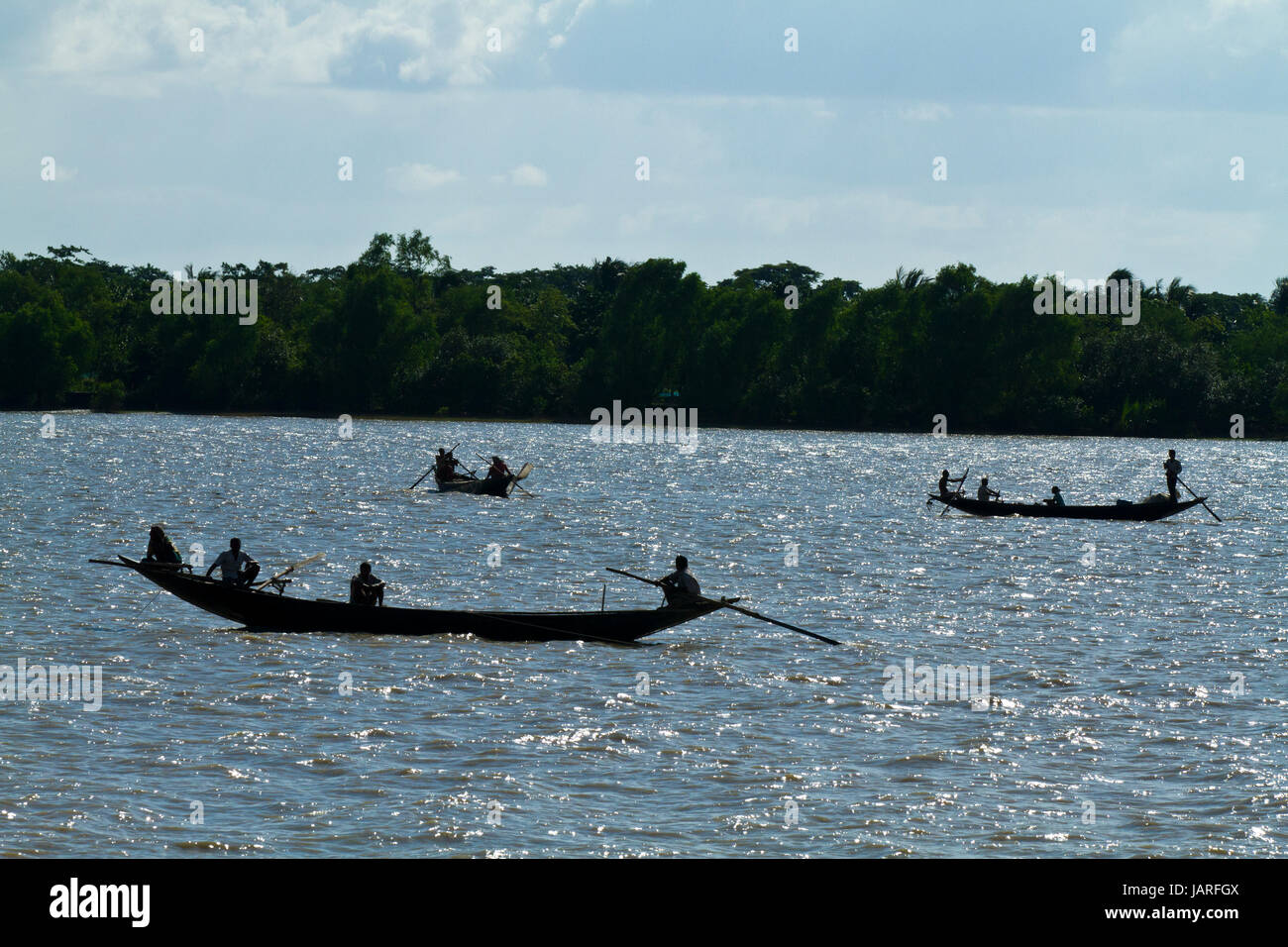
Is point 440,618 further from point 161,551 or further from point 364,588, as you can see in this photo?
point 161,551

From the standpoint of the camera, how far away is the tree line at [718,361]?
133500mm

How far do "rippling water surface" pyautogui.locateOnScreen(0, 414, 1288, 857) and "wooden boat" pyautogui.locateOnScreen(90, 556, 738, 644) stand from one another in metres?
0.31

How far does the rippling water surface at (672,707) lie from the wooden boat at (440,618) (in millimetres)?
314

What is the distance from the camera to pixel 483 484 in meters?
56.8

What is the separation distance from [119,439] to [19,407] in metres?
56.0

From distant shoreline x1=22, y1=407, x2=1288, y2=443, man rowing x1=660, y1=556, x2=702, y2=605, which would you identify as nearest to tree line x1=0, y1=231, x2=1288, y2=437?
distant shoreline x1=22, y1=407, x2=1288, y2=443

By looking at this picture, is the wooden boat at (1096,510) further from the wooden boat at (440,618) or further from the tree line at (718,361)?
the tree line at (718,361)

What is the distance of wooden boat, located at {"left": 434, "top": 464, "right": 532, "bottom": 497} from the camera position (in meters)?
56.5

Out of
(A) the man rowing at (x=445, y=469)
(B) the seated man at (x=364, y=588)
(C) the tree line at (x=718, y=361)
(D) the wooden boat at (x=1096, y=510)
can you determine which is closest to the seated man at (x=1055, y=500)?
(D) the wooden boat at (x=1096, y=510)

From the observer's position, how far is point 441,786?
1581 centimetres

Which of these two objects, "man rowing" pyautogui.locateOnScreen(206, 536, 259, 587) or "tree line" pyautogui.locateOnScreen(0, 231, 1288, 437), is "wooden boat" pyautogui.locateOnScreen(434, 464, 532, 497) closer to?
"man rowing" pyautogui.locateOnScreen(206, 536, 259, 587)

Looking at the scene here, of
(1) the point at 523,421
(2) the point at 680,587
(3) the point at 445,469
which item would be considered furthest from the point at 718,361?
(2) the point at 680,587
